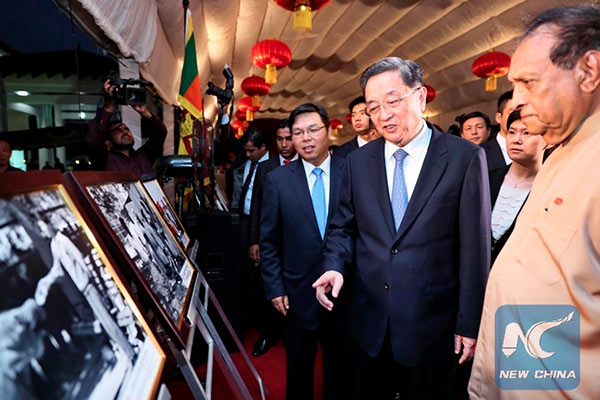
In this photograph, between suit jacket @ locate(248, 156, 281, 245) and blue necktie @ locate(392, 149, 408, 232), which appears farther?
suit jacket @ locate(248, 156, 281, 245)

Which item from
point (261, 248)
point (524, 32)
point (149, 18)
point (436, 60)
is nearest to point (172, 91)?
point (149, 18)

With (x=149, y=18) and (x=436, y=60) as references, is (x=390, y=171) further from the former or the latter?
(x=436, y=60)

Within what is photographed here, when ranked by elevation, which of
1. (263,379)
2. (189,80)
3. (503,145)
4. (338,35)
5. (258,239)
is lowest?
(263,379)

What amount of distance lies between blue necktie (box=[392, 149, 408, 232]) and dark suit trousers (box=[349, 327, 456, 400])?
0.44 meters

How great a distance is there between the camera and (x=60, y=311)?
1.79ft

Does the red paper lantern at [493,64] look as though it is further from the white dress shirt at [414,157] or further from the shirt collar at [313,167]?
the white dress shirt at [414,157]

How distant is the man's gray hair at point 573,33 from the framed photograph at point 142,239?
106cm

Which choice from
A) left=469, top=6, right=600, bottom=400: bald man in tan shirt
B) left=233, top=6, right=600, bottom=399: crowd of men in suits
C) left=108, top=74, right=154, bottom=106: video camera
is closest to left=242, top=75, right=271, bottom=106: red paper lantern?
left=108, top=74, right=154, bottom=106: video camera

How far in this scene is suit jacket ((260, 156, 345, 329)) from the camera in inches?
70.5

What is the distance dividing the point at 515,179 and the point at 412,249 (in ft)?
2.99

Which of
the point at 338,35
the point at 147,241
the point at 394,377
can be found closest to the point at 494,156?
the point at 394,377

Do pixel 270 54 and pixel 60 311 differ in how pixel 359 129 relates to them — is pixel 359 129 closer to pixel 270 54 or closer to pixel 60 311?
pixel 60 311

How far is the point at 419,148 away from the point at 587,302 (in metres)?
0.74

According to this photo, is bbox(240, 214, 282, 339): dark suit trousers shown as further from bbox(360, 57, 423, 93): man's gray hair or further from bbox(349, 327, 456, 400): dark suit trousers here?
bbox(360, 57, 423, 93): man's gray hair
